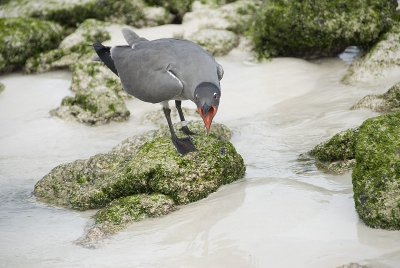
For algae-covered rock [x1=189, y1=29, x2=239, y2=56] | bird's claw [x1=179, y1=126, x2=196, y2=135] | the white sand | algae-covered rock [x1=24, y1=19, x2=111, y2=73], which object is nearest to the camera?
the white sand

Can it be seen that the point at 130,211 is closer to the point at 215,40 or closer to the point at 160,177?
the point at 160,177

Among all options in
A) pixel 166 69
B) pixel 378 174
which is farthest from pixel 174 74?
pixel 378 174

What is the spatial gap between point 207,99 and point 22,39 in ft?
30.6

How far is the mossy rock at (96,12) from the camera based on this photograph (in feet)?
49.4

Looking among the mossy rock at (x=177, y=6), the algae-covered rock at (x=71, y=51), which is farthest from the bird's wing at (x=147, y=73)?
the mossy rock at (x=177, y=6)

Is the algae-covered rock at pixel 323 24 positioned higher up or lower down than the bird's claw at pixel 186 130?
higher up

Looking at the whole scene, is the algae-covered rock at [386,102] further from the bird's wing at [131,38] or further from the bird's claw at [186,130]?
the bird's wing at [131,38]

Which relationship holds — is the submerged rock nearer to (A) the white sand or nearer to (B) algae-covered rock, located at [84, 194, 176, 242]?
(B) algae-covered rock, located at [84, 194, 176, 242]

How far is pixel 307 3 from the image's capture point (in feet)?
40.4

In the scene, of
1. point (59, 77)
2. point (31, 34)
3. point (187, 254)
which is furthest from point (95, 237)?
point (31, 34)

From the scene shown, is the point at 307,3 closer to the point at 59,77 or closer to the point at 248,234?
the point at 59,77

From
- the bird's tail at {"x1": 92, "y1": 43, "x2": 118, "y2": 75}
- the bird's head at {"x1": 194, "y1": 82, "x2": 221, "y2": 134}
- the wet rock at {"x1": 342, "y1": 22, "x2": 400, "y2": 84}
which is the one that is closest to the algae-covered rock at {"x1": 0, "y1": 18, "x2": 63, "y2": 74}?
the bird's tail at {"x1": 92, "y1": 43, "x2": 118, "y2": 75}

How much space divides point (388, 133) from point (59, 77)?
965cm

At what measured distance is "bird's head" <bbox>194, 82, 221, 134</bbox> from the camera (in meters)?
6.12
